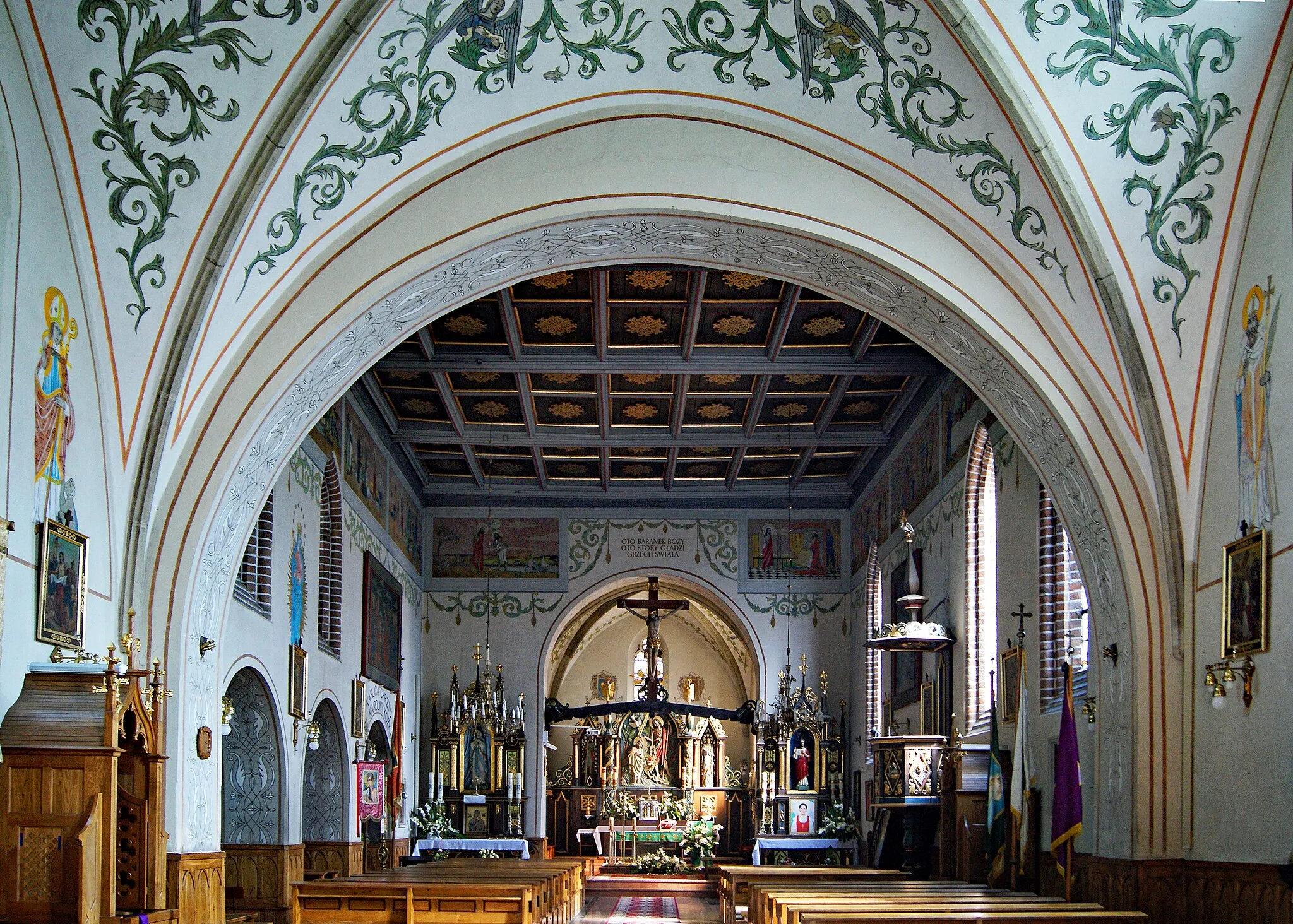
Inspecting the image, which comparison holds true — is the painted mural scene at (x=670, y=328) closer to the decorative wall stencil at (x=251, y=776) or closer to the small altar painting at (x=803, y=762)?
the decorative wall stencil at (x=251, y=776)

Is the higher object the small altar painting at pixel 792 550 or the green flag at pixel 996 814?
the small altar painting at pixel 792 550

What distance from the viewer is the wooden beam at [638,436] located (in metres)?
21.1

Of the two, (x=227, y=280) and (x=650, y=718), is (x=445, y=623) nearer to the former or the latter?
(x=650, y=718)

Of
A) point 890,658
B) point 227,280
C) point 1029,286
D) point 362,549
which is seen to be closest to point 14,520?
point 227,280

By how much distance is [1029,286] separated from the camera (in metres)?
10.7

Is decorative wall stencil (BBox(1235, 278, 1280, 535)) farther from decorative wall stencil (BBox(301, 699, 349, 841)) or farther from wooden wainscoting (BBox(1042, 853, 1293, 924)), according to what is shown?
decorative wall stencil (BBox(301, 699, 349, 841))

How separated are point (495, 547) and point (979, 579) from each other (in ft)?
35.9

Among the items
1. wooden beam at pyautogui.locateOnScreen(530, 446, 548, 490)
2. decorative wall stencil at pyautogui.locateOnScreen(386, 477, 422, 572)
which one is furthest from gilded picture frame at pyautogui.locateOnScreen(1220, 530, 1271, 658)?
decorative wall stencil at pyautogui.locateOnScreen(386, 477, 422, 572)

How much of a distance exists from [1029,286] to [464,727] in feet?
52.1

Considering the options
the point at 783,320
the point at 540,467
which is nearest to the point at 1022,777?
the point at 783,320

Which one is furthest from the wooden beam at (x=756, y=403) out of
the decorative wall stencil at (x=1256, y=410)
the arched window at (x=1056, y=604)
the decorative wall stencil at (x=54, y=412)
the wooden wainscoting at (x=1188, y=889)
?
the decorative wall stencil at (x=54, y=412)

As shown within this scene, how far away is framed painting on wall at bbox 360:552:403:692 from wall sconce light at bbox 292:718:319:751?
7.28 ft

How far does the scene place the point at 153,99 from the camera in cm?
883

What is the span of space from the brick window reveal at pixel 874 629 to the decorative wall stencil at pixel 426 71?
1369 cm
